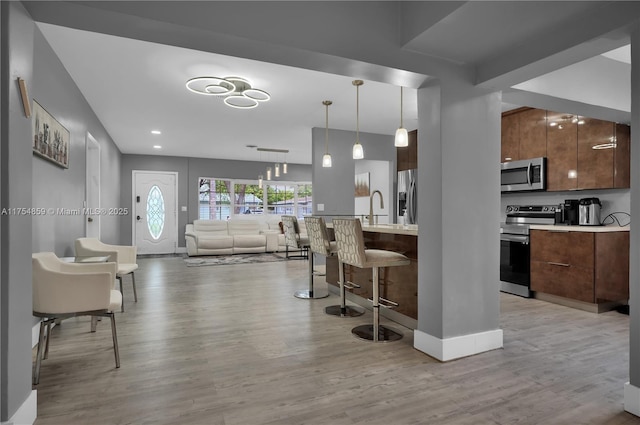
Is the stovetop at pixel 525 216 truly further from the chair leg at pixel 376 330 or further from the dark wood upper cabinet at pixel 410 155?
the chair leg at pixel 376 330

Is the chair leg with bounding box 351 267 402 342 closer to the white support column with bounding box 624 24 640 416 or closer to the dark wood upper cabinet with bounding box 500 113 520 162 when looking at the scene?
the white support column with bounding box 624 24 640 416

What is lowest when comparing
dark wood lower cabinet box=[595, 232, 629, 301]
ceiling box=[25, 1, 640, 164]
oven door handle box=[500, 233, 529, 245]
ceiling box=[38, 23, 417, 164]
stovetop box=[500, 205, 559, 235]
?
dark wood lower cabinet box=[595, 232, 629, 301]

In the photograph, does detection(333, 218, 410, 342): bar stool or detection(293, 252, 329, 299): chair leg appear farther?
detection(293, 252, 329, 299): chair leg

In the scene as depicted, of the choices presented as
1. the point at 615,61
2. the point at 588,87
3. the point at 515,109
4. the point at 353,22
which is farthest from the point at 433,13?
the point at 515,109

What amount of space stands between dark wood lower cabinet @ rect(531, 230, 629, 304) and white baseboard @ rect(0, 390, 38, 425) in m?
4.66

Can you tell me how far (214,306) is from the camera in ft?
12.9

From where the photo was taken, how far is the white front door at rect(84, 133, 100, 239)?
488 cm

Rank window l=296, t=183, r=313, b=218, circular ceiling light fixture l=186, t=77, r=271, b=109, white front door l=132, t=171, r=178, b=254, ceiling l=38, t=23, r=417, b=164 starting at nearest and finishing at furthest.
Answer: ceiling l=38, t=23, r=417, b=164 < circular ceiling light fixture l=186, t=77, r=271, b=109 < white front door l=132, t=171, r=178, b=254 < window l=296, t=183, r=313, b=218

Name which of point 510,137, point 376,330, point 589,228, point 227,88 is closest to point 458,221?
point 376,330

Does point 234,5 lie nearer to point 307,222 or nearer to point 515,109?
point 307,222

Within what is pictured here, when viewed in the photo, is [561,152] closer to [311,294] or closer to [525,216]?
[525,216]

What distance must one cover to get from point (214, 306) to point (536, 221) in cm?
424

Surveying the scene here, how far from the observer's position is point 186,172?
31.7 feet

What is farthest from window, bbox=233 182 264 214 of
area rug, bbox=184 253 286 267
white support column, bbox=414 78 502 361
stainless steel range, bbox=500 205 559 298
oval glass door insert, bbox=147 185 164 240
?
white support column, bbox=414 78 502 361
